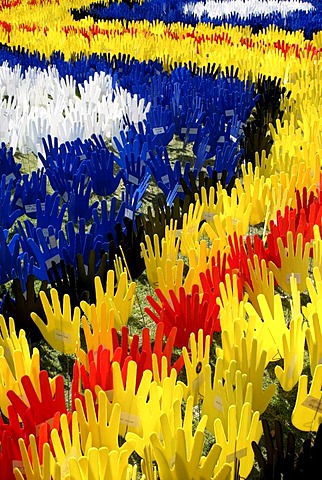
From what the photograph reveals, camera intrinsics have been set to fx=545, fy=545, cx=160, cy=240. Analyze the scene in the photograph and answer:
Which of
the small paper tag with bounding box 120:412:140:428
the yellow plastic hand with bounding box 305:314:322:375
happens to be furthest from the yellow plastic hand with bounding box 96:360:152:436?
the yellow plastic hand with bounding box 305:314:322:375

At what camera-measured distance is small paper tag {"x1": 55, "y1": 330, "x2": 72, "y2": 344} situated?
1.54 metres

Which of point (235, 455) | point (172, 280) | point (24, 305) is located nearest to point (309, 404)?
point (235, 455)

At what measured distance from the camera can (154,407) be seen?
119 cm

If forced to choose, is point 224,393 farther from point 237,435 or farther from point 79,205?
point 79,205

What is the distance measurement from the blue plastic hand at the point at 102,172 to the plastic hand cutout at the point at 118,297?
46.0 inches

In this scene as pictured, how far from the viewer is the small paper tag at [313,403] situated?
125 cm

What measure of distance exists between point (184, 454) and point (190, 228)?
3.51ft

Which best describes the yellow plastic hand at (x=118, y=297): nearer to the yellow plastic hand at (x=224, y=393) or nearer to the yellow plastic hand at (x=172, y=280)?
the yellow plastic hand at (x=172, y=280)

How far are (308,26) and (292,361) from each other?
6.73 metres

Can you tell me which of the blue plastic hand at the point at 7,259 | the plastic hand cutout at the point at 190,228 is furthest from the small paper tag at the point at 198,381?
the blue plastic hand at the point at 7,259

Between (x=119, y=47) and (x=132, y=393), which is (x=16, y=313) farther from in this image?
(x=119, y=47)

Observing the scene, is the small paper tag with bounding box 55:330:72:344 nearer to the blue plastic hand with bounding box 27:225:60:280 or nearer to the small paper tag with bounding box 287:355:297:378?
the blue plastic hand with bounding box 27:225:60:280

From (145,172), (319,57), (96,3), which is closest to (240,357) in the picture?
(145,172)

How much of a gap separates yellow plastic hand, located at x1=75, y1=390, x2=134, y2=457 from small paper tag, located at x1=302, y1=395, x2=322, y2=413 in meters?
0.42
